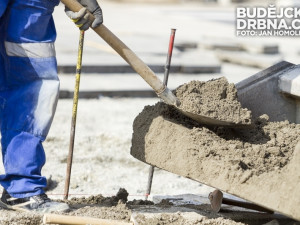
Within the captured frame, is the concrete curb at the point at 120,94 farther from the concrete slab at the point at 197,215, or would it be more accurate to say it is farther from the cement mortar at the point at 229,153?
the cement mortar at the point at 229,153

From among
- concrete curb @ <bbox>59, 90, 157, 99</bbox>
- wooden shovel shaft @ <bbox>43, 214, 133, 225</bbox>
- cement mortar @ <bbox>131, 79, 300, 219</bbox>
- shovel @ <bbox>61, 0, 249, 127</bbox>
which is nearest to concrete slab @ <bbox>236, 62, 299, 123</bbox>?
cement mortar @ <bbox>131, 79, 300, 219</bbox>

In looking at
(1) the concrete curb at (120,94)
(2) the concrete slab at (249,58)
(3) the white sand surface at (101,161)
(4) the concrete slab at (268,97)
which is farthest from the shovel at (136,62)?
(2) the concrete slab at (249,58)

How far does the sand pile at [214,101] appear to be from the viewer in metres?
3.92

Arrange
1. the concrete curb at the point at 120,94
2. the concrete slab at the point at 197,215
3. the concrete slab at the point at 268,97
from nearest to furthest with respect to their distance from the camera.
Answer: the concrete slab at the point at 197,215 → the concrete slab at the point at 268,97 → the concrete curb at the point at 120,94

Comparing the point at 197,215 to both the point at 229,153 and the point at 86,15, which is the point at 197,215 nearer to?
the point at 229,153

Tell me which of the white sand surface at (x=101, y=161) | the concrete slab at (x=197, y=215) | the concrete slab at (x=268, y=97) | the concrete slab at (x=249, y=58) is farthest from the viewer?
the concrete slab at (x=249, y=58)

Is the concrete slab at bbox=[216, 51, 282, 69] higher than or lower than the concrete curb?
higher

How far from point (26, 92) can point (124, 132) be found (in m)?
3.13

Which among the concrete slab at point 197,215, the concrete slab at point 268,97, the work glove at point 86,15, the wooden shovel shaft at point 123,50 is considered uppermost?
the work glove at point 86,15

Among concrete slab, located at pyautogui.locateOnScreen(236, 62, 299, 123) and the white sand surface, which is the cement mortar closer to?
concrete slab, located at pyautogui.locateOnScreen(236, 62, 299, 123)

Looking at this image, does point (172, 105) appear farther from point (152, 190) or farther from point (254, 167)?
point (152, 190)

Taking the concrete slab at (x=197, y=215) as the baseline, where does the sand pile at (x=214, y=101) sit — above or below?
above

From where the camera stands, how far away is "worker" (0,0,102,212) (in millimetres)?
3984

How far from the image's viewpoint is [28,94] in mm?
4035
